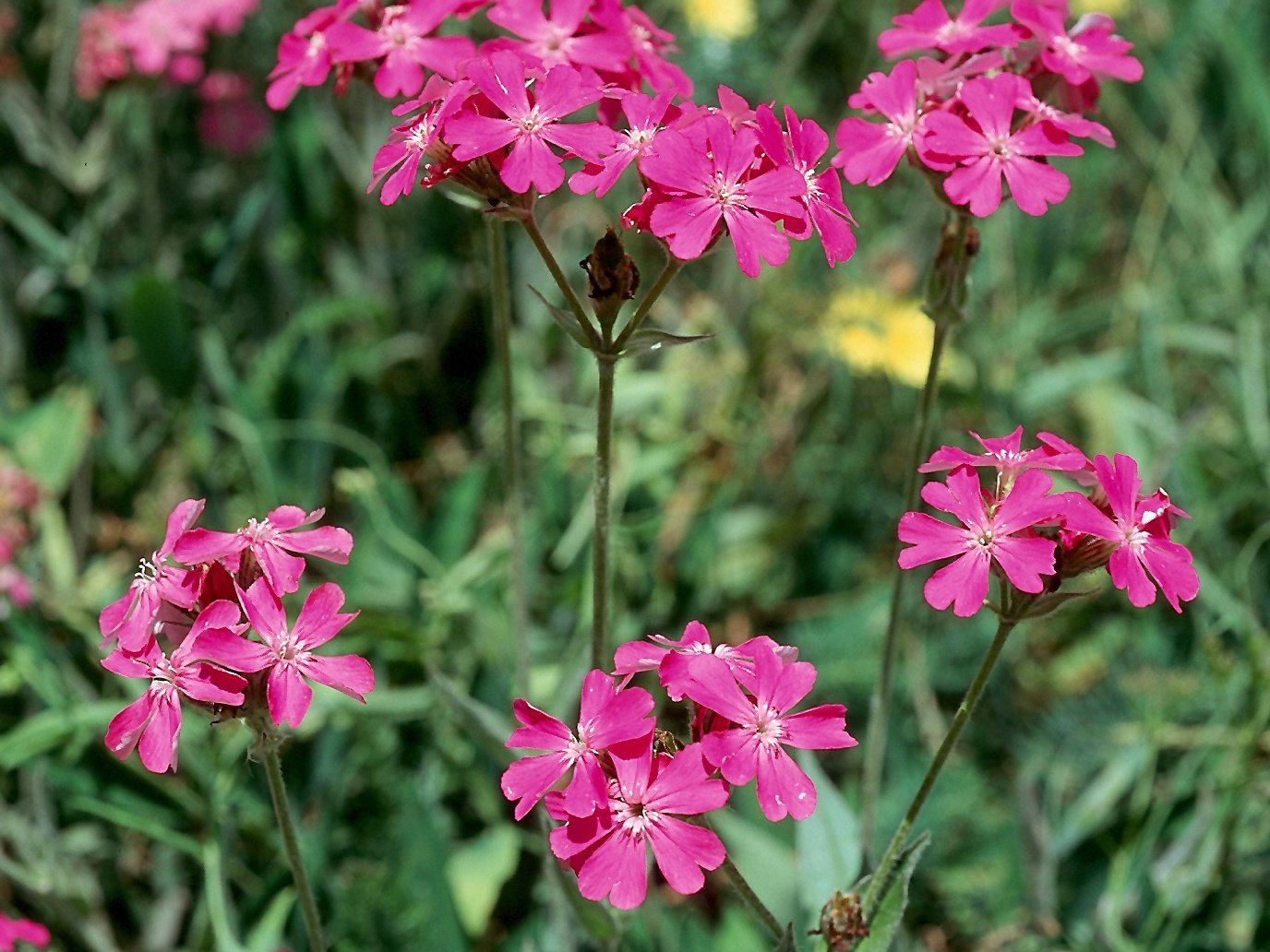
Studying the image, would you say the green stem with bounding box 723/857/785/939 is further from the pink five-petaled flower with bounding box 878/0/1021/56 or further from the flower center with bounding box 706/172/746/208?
the pink five-petaled flower with bounding box 878/0/1021/56

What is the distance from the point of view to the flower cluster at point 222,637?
3.88ft

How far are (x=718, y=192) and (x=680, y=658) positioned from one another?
455 millimetres

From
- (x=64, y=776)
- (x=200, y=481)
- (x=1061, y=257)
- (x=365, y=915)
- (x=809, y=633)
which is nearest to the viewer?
(x=365, y=915)

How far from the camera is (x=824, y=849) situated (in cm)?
185

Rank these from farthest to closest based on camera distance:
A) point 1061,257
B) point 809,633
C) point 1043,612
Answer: point 1061,257, point 809,633, point 1043,612

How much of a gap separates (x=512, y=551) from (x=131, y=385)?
1.74 meters

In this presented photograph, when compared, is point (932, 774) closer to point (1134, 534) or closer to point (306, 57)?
point (1134, 534)

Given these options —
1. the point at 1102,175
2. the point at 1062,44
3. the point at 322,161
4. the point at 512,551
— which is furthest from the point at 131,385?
the point at 1102,175

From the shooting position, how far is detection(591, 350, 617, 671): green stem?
1375 mm

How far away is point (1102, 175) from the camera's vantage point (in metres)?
3.81

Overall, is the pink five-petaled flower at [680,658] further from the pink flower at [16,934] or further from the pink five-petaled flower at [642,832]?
the pink flower at [16,934]

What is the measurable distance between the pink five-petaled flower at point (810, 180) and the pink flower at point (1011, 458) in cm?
23

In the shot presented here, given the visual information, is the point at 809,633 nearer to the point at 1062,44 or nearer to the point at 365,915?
the point at 365,915

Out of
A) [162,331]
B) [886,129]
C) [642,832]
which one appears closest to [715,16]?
[162,331]
